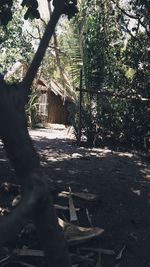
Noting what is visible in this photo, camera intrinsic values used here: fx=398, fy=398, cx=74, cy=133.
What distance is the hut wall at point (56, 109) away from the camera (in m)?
32.1

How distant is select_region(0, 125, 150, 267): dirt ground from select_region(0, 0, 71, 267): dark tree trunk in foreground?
3.30 m

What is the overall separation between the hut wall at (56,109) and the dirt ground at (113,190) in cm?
1966

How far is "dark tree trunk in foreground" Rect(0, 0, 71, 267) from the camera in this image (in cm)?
145

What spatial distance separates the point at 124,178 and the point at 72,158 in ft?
→ 8.71

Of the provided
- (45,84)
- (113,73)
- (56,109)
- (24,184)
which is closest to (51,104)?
(56,109)

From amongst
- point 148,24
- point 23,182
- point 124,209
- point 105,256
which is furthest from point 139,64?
point 23,182

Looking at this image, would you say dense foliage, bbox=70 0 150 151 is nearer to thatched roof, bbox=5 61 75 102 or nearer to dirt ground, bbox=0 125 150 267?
dirt ground, bbox=0 125 150 267

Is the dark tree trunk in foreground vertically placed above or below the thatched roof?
below

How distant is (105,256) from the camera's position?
16.1ft

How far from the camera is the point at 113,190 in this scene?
732 centimetres

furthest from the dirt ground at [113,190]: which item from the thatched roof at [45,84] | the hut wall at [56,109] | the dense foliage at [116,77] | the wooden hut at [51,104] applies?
the hut wall at [56,109]

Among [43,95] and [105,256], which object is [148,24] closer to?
[105,256]

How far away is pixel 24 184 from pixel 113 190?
588 cm

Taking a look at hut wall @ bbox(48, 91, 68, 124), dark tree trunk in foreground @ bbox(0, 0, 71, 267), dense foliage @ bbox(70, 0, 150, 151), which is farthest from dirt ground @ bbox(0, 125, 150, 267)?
hut wall @ bbox(48, 91, 68, 124)
